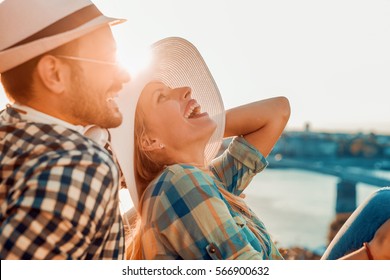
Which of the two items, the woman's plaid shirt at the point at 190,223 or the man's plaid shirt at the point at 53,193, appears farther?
the woman's plaid shirt at the point at 190,223

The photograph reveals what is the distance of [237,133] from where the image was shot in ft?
9.82

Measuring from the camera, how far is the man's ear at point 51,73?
1695 mm

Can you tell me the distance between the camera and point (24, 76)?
5.65 feet

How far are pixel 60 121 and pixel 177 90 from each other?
101 cm

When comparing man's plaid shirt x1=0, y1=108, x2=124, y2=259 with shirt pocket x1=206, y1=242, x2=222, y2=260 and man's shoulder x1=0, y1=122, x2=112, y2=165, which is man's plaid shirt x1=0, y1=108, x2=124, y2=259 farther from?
shirt pocket x1=206, y1=242, x2=222, y2=260

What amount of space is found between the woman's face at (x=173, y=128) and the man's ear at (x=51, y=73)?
0.82 m

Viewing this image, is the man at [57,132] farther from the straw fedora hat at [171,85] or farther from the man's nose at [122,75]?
the straw fedora hat at [171,85]

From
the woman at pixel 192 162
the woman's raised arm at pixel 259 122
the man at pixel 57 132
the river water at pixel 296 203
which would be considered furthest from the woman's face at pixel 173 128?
the river water at pixel 296 203

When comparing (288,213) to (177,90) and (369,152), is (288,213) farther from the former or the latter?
(177,90)

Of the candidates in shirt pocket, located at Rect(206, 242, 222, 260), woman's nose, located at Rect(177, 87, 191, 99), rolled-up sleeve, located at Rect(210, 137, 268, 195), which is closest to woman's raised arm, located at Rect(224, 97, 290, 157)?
rolled-up sleeve, located at Rect(210, 137, 268, 195)

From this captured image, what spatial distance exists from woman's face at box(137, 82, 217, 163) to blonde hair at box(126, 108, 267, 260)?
44 mm

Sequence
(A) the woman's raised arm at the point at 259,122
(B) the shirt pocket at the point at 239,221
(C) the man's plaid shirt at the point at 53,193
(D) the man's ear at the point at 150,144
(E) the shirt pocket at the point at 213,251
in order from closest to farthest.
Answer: (C) the man's plaid shirt at the point at 53,193
(E) the shirt pocket at the point at 213,251
(B) the shirt pocket at the point at 239,221
(D) the man's ear at the point at 150,144
(A) the woman's raised arm at the point at 259,122

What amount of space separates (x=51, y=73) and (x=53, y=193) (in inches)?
15.1
